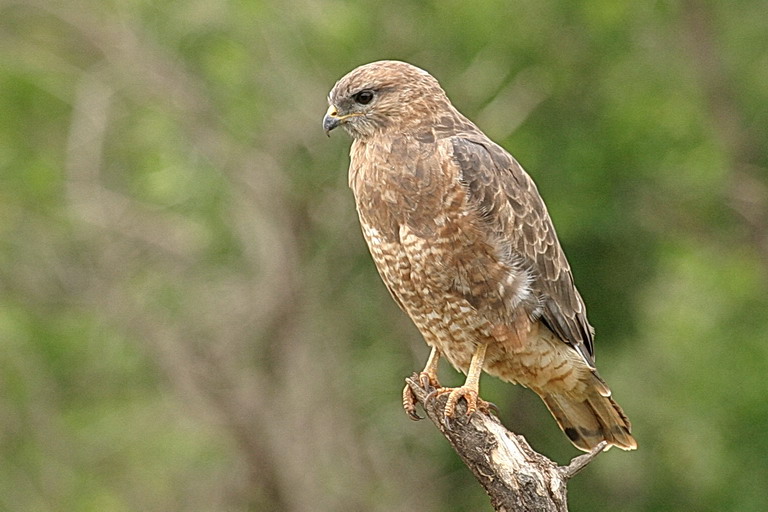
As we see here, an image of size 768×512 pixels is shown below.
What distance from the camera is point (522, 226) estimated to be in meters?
5.54

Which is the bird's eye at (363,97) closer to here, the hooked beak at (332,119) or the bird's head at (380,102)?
the bird's head at (380,102)

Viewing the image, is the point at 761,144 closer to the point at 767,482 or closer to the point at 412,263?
the point at 767,482

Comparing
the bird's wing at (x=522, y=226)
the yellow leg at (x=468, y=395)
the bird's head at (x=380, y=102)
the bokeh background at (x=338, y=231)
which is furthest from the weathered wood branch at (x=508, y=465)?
the bokeh background at (x=338, y=231)

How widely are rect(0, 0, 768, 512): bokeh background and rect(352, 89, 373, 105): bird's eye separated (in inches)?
161

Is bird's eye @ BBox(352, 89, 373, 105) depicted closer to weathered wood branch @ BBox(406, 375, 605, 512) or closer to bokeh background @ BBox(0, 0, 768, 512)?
weathered wood branch @ BBox(406, 375, 605, 512)

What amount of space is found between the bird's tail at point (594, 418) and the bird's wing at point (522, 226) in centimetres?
17

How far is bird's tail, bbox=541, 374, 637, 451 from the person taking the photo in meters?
5.79

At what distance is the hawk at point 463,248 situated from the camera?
17.4 feet

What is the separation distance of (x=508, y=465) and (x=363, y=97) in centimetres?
174

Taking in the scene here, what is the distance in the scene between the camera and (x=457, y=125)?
18.6 feet

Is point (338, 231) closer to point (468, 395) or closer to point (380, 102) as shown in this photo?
point (380, 102)

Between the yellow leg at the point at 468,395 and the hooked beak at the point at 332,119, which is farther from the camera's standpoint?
the hooked beak at the point at 332,119

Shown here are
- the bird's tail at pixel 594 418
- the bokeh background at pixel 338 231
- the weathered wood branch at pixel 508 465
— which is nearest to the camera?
the weathered wood branch at pixel 508 465

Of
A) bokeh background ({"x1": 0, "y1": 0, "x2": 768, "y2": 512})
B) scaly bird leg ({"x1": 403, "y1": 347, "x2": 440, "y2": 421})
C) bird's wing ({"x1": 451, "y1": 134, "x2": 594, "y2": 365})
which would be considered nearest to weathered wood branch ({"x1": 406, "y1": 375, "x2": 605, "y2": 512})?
scaly bird leg ({"x1": 403, "y1": 347, "x2": 440, "y2": 421})
